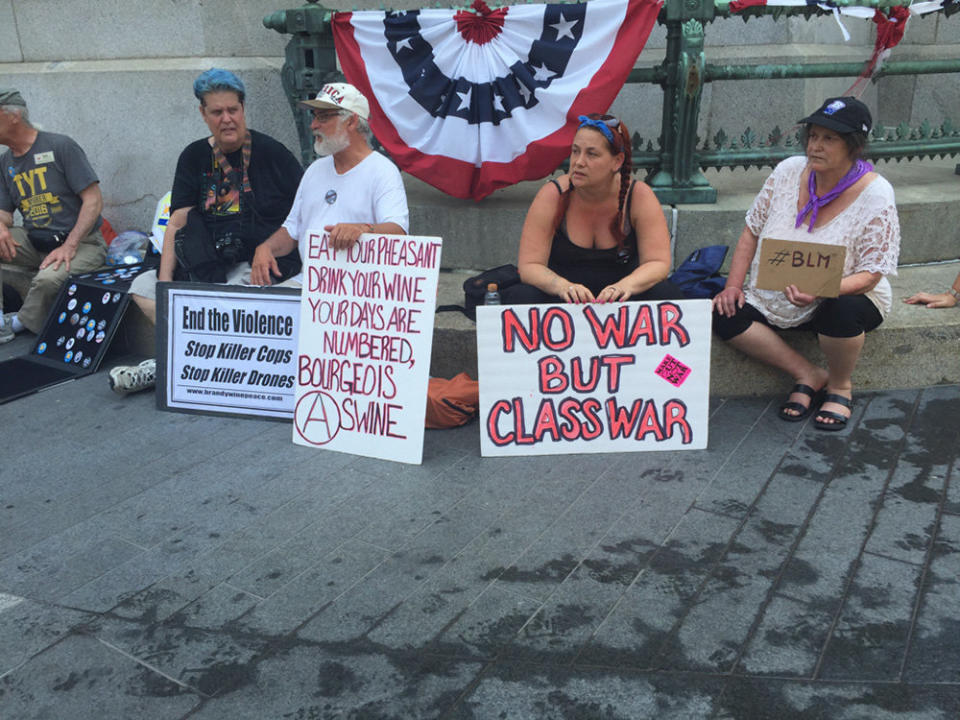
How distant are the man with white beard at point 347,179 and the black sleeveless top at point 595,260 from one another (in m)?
0.74

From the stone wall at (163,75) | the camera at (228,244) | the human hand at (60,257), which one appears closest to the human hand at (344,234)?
the camera at (228,244)

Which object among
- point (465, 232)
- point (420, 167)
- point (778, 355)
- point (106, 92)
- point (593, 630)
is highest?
point (106, 92)

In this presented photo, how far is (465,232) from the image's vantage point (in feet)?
17.1

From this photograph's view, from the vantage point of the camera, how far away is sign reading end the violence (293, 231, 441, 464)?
367 centimetres

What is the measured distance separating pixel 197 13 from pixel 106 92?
0.89 metres

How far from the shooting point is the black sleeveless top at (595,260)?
12.6ft

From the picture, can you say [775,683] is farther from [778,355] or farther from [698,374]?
[778,355]

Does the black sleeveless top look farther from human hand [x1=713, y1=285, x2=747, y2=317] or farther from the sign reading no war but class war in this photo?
human hand [x1=713, y1=285, x2=747, y2=317]

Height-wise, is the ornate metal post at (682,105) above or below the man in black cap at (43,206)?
above

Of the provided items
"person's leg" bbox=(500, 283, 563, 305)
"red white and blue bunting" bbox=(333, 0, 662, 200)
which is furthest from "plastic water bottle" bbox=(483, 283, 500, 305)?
"red white and blue bunting" bbox=(333, 0, 662, 200)

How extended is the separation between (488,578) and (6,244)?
430 centimetres

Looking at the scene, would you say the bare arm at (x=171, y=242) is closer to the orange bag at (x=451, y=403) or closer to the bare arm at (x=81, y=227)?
the bare arm at (x=81, y=227)

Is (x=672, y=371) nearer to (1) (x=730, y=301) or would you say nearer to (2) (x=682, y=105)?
(1) (x=730, y=301)

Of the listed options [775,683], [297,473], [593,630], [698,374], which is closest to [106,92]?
[297,473]
